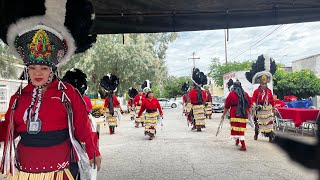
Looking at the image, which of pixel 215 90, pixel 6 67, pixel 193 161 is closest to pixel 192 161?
pixel 193 161

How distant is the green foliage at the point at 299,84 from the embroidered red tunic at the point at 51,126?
55.0ft

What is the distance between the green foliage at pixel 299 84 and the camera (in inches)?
688

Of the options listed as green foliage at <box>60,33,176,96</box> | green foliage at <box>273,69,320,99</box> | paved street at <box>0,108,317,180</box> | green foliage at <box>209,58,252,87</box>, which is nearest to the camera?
paved street at <box>0,108,317,180</box>

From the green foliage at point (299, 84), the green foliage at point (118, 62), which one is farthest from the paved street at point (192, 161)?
the green foliage at point (118, 62)

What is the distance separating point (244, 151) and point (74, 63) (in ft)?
60.3

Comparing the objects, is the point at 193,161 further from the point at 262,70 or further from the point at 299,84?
the point at 299,84

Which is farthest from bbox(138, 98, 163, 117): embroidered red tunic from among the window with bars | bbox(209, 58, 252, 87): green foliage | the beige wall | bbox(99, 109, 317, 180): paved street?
the beige wall

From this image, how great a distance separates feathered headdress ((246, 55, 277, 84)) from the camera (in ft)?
32.7

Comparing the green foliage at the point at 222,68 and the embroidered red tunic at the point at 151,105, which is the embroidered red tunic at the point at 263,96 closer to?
the embroidered red tunic at the point at 151,105

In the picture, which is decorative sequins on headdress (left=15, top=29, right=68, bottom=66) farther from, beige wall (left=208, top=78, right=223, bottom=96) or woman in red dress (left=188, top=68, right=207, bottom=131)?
beige wall (left=208, top=78, right=223, bottom=96)

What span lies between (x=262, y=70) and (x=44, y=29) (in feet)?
28.1

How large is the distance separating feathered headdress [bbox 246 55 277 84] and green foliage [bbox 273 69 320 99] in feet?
26.9

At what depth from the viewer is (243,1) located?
206 inches

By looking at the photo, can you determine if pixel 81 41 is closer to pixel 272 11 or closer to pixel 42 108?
pixel 42 108
